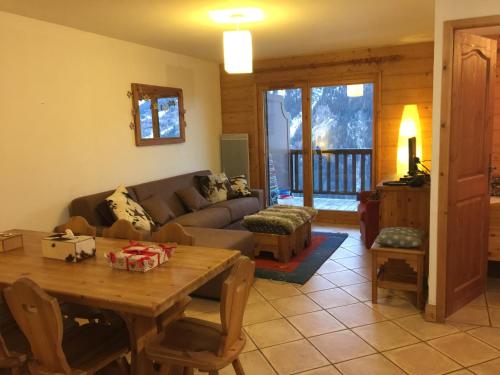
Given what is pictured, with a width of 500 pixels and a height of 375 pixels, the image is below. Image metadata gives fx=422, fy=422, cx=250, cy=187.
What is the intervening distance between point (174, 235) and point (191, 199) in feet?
8.09

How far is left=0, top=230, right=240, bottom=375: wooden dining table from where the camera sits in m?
1.65

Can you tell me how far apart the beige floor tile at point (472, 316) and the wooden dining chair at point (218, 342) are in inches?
74.4

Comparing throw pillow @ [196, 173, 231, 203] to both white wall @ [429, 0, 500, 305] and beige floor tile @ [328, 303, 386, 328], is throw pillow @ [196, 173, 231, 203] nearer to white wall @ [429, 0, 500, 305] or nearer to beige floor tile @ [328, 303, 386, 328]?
beige floor tile @ [328, 303, 386, 328]

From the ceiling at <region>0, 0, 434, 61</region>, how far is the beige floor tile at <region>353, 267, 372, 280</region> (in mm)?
2356

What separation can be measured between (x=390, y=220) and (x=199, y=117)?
10.5 ft

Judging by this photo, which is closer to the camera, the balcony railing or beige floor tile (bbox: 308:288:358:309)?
beige floor tile (bbox: 308:288:358:309)

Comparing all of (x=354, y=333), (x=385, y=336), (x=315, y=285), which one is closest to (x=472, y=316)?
(x=385, y=336)

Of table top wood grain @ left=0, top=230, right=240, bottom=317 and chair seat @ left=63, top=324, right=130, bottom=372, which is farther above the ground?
table top wood grain @ left=0, top=230, right=240, bottom=317

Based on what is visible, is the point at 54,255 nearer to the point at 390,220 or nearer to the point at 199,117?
the point at 390,220

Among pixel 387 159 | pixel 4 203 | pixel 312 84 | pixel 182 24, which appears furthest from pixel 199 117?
pixel 4 203

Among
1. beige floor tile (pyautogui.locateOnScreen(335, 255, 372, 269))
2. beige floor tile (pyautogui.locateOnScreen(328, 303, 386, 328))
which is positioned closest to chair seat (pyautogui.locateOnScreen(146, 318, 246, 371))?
beige floor tile (pyautogui.locateOnScreen(328, 303, 386, 328))

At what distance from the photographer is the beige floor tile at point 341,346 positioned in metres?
2.59

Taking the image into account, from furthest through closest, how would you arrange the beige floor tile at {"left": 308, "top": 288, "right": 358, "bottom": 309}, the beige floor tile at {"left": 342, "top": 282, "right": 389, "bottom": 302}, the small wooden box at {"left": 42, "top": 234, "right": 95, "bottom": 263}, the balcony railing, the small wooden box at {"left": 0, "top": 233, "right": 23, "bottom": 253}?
1. the balcony railing
2. the beige floor tile at {"left": 342, "top": 282, "right": 389, "bottom": 302}
3. the beige floor tile at {"left": 308, "top": 288, "right": 358, "bottom": 309}
4. the small wooden box at {"left": 0, "top": 233, "right": 23, "bottom": 253}
5. the small wooden box at {"left": 42, "top": 234, "right": 95, "bottom": 263}

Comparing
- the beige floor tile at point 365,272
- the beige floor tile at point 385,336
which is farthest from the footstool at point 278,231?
the beige floor tile at point 385,336
